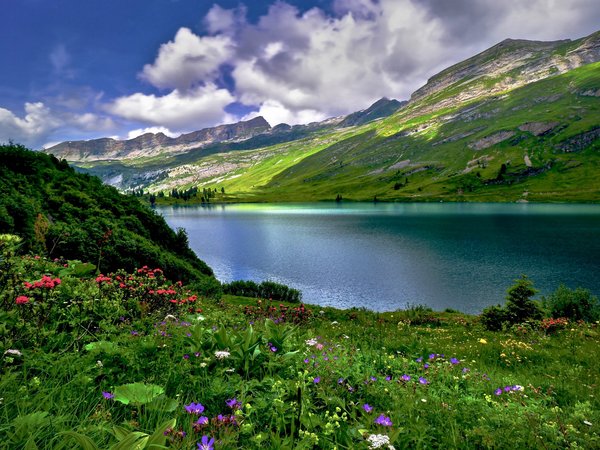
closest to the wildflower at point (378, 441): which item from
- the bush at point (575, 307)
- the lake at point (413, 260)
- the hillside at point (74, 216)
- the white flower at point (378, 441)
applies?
the white flower at point (378, 441)

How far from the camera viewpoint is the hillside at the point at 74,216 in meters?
20.0

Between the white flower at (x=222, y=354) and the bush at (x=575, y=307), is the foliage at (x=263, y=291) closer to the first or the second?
the bush at (x=575, y=307)

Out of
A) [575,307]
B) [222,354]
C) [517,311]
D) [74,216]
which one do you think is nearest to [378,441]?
[222,354]

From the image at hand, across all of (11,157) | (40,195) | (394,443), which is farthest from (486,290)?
(11,157)

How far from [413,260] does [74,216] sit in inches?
2184

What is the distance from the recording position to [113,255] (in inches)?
1001

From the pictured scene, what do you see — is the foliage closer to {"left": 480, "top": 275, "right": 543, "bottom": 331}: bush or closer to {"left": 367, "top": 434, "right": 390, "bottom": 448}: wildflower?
{"left": 480, "top": 275, "right": 543, "bottom": 331}: bush

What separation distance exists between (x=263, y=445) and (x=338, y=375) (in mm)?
2462

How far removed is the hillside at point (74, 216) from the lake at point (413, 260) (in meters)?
22.4

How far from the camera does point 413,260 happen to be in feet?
208

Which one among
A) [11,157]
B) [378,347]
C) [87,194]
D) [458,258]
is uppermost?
[11,157]

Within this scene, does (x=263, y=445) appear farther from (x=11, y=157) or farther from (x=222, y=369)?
(x=11, y=157)

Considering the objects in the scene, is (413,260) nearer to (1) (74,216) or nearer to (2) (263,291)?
(2) (263,291)

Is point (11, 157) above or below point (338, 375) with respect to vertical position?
above
